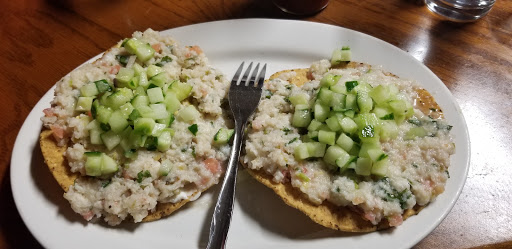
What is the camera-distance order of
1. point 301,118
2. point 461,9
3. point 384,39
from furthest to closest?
point 461,9, point 384,39, point 301,118

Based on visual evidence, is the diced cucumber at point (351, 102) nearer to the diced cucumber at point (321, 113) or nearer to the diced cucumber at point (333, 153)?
the diced cucumber at point (321, 113)

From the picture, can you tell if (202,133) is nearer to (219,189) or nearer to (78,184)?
(219,189)

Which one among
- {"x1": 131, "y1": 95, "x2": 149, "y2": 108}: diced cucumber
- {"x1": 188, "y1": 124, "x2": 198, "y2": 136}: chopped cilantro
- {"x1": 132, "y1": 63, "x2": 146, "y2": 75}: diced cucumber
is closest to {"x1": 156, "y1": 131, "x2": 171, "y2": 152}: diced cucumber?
{"x1": 188, "y1": 124, "x2": 198, "y2": 136}: chopped cilantro

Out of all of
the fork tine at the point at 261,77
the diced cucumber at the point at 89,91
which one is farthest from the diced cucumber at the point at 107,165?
the fork tine at the point at 261,77

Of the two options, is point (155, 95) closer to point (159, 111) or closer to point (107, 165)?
point (159, 111)

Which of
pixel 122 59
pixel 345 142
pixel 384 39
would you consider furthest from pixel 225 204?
pixel 384 39

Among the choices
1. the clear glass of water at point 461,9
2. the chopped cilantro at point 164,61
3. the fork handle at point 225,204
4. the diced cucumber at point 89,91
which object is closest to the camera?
the fork handle at point 225,204

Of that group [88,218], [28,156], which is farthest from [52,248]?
[28,156]
